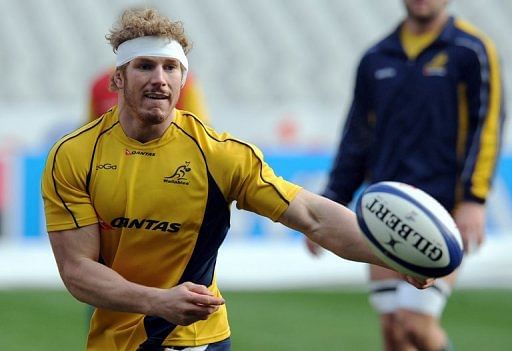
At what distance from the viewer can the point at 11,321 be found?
9414 mm

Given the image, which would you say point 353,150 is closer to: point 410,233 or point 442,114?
point 442,114

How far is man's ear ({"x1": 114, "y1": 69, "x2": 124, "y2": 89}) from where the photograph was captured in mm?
4357

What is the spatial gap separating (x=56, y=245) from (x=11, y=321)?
17.3ft

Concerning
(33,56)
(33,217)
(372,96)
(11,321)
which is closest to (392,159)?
(372,96)

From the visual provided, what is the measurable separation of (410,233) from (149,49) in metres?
1.14

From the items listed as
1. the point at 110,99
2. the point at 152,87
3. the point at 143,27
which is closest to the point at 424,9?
the point at 110,99

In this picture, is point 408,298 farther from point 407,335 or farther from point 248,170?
point 248,170

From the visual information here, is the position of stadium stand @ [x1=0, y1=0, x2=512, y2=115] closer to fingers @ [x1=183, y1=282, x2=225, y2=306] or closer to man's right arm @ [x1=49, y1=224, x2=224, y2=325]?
man's right arm @ [x1=49, y1=224, x2=224, y2=325]

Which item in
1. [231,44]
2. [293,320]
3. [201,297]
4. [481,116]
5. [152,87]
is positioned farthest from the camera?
[231,44]

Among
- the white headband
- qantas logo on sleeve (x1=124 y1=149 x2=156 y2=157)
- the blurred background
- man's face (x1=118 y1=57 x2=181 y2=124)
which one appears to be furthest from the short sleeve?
the blurred background

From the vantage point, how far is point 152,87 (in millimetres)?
4203

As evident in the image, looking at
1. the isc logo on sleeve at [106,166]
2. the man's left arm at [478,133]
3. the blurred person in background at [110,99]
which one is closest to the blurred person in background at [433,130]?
the man's left arm at [478,133]

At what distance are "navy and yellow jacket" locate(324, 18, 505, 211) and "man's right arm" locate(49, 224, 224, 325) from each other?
2.31 metres

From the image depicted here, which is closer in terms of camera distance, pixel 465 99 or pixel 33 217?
pixel 465 99
